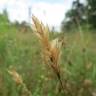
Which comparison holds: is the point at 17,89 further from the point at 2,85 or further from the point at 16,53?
the point at 16,53

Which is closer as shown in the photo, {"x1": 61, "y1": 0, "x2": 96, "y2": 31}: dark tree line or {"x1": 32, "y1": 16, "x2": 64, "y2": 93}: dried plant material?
{"x1": 32, "y1": 16, "x2": 64, "y2": 93}: dried plant material

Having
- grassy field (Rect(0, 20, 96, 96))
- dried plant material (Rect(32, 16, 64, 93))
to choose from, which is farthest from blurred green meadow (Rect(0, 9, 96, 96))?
dried plant material (Rect(32, 16, 64, 93))

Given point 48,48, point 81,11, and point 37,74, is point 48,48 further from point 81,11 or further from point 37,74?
point 81,11

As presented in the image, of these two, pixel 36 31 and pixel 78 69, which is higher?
pixel 36 31

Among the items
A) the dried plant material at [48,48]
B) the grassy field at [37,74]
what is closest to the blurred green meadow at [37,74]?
the grassy field at [37,74]

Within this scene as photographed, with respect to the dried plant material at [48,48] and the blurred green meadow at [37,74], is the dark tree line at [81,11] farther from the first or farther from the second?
the dried plant material at [48,48]

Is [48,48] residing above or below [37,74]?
above

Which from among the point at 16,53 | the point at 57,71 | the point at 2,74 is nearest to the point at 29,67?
the point at 16,53

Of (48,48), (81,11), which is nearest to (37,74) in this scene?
(81,11)

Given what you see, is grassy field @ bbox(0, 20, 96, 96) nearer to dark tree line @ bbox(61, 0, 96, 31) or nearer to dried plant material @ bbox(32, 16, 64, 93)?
dark tree line @ bbox(61, 0, 96, 31)

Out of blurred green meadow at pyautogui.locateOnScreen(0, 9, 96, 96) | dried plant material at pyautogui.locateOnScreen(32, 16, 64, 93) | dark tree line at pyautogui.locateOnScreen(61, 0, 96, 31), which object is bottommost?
blurred green meadow at pyautogui.locateOnScreen(0, 9, 96, 96)

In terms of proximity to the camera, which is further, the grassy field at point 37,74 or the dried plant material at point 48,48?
the grassy field at point 37,74
